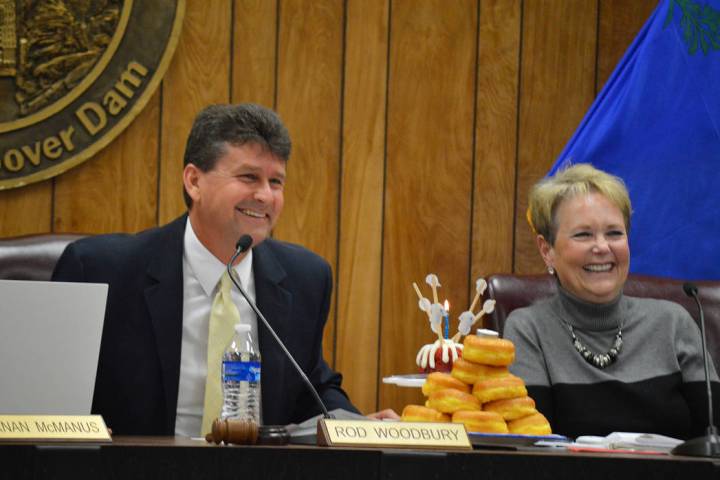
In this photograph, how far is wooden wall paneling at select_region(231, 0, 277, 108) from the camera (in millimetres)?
3395

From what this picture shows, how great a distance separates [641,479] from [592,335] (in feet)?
4.02

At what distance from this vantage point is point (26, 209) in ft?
10.5

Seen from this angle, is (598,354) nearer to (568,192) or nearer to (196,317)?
(568,192)

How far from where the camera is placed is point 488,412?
1.81 meters

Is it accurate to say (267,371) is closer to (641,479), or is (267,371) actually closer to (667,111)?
(641,479)

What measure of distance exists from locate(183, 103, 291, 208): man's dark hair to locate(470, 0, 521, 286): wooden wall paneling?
133 centimetres

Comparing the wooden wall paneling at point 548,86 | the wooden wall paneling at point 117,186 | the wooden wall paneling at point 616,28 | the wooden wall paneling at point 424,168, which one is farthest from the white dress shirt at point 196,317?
the wooden wall paneling at point 616,28

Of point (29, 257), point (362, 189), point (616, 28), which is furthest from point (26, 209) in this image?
point (616, 28)

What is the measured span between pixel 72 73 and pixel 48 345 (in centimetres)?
176

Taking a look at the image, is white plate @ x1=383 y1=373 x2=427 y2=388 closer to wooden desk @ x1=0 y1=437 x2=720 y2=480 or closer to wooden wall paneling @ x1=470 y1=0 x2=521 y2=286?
wooden wall paneling @ x1=470 y1=0 x2=521 y2=286

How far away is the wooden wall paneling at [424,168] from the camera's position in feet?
11.5

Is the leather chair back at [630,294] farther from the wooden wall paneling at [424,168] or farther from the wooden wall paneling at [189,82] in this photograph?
the wooden wall paneling at [189,82]

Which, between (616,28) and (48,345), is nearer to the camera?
(48,345)

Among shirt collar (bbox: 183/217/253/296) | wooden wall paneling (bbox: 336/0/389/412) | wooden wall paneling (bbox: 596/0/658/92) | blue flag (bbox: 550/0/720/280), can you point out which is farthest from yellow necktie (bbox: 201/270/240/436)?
Result: wooden wall paneling (bbox: 596/0/658/92)
